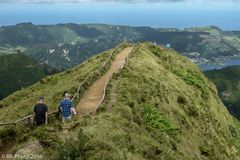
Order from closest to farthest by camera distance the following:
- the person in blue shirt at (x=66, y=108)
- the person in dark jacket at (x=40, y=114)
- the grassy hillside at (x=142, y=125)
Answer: the grassy hillside at (x=142, y=125) < the person in dark jacket at (x=40, y=114) < the person in blue shirt at (x=66, y=108)

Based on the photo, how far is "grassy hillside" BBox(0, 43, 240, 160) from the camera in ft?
76.7

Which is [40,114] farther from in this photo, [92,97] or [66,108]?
[92,97]

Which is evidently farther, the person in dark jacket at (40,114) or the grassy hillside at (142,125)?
the person in dark jacket at (40,114)

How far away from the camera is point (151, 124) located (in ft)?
105

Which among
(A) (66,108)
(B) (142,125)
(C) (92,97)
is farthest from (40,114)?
(C) (92,97)

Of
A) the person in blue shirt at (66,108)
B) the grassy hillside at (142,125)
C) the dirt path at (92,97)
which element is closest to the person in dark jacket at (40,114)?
the grassy hillside at (142,125)

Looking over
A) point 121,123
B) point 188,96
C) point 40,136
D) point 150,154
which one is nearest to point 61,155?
point 40,136

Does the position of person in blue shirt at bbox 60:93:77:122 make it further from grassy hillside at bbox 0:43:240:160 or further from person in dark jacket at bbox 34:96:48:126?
person in dark jacket at bbox 34:96:48:126

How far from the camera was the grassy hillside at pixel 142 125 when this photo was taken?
2336 cm

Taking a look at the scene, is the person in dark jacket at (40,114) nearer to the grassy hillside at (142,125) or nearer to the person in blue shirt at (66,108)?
the grassy hillside at (142,125)

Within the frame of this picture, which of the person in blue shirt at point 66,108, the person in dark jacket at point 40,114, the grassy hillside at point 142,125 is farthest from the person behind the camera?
the person in blue shirt at point 66,108

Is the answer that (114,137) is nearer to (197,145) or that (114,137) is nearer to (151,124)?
(151,124)

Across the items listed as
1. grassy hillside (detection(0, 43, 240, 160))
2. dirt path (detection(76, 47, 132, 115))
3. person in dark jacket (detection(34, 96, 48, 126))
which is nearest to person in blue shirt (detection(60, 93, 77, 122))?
grassy hillside (detection(0, 43, 240, 160))

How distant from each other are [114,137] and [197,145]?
1095 centimetres
